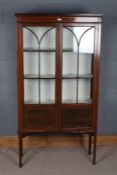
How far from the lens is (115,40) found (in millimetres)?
3449

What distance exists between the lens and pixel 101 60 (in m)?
3.48

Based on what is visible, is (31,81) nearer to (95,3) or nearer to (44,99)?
(44,99)

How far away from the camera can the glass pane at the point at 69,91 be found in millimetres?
3104

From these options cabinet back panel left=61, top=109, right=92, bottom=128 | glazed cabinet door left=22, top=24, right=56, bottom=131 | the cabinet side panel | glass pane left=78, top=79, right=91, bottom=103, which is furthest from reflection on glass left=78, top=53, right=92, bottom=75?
the cabinet side panel

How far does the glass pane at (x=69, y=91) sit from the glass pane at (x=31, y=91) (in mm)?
301

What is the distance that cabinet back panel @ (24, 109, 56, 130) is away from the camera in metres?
3.07

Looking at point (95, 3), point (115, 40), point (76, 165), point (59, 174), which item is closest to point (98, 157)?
point (76, 165)

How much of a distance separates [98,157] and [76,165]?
0.35 metres

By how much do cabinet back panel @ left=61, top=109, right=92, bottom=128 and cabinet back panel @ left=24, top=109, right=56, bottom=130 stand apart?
0.13m

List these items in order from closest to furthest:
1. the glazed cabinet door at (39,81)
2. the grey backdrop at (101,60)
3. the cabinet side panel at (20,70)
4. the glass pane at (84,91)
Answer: the cabinet side panel at (20,70) → the glazed cabinet door at (39,81) → the glass pane at (84,91) → the grey backdrop at (101,60)

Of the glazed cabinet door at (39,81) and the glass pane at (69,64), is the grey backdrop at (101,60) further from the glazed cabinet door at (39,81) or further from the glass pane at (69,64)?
the glass pane at (69,64)

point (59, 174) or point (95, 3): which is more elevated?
point (95, 3)

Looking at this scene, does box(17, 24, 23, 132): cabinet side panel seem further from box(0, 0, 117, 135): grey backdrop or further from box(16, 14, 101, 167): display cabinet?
box(0, 0, 117, 135): grey backdrop

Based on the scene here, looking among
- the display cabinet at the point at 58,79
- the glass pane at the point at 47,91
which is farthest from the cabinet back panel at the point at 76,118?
the glass pane at the point at 47,91
